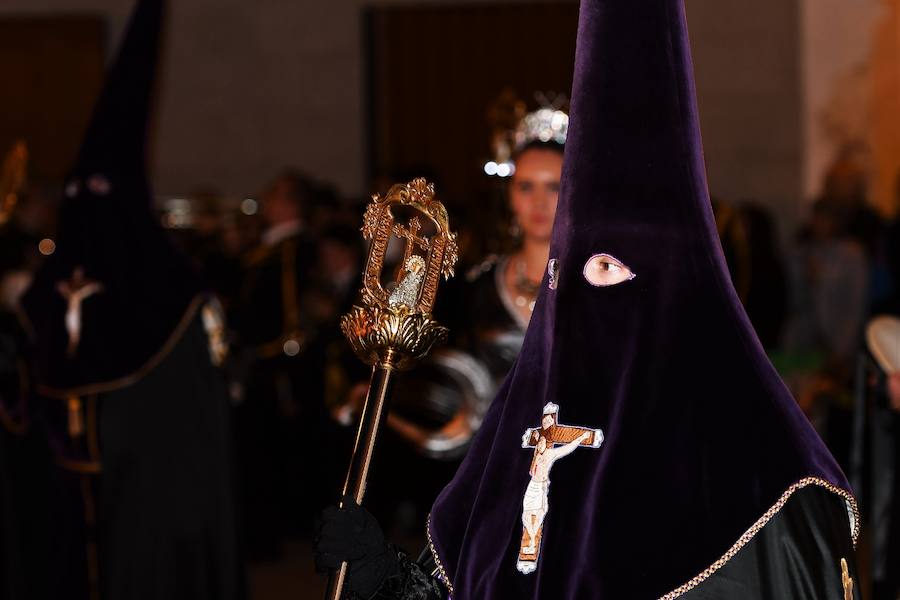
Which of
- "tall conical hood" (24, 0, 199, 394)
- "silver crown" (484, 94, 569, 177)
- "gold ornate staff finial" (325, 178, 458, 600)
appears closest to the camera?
"gold ornate staff finial" (325, 178, 458, 600)

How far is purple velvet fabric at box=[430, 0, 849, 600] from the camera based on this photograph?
247 cm

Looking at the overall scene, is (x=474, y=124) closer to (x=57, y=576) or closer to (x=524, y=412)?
(x=57, y=576)

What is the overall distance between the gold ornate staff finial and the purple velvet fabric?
30 centimetres

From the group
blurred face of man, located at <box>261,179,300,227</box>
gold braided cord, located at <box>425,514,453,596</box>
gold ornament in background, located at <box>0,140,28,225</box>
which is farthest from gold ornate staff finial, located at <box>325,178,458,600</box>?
blurred face of man, located at <box>261,179,300,227</box>

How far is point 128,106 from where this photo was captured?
19.6ft

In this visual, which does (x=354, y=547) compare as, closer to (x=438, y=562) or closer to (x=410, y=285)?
(x=438, y=562)

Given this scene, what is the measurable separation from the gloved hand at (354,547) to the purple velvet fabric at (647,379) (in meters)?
0.18

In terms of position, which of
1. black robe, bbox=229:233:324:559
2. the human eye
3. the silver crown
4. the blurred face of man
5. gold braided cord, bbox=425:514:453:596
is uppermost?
the silver crown

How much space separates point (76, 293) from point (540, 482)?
373 cm

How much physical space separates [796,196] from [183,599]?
7.48 metres

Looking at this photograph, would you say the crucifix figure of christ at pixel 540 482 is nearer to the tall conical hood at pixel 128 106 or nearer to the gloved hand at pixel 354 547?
the gloved hand at pixel 354 547

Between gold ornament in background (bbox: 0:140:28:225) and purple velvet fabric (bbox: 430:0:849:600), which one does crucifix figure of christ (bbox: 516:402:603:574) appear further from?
gold ornament in background (bbox: 0:140:28:225)

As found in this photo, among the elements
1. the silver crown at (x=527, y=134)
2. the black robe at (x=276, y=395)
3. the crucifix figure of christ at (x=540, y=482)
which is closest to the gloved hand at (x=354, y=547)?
the crucifix figure of christ at (x=540, y=482)

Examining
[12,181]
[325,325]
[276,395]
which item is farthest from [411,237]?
[276,395]
